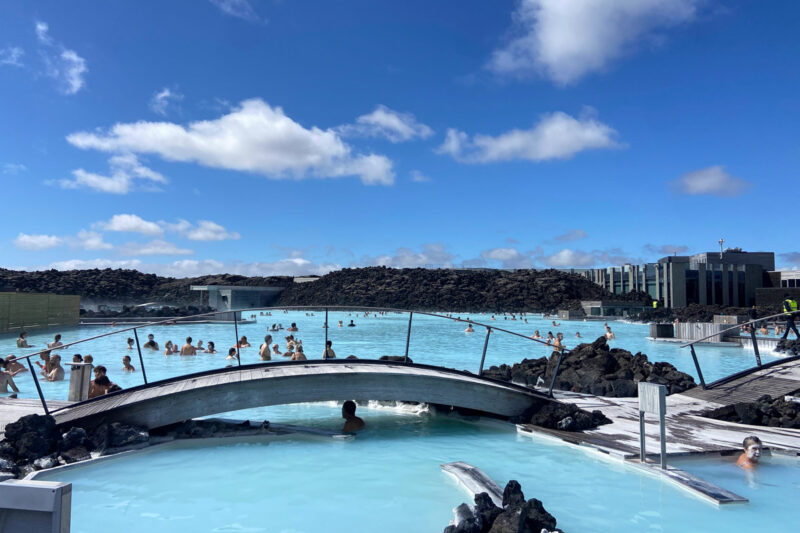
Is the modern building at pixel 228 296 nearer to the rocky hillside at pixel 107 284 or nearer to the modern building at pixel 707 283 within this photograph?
the rocky hillside at pixel 107 284

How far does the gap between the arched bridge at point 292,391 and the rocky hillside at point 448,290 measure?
73.2 meters

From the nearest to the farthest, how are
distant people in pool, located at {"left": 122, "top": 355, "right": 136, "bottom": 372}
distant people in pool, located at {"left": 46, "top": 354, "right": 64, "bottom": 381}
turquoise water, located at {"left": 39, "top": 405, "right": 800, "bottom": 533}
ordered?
turquoise water, located at {"left": 39, "top": 405, "right": 800, "bottom": 533}, distant people in pool, located at {"left": 46, "top": 354, "right": 64, "bottom": 381}, distant people in pool, located at {"left": 122, "top": 355, "right": 136, "bottom": 372}

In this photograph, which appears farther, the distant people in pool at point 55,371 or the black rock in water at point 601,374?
the distant people in pool at point 55,371

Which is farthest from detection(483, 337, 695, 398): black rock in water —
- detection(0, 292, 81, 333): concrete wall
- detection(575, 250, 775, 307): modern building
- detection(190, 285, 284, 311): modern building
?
detection(575, 250, 775, 307): modern building

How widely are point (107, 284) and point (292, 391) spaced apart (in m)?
103

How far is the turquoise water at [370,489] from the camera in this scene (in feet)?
16.6

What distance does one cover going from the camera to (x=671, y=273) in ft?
233

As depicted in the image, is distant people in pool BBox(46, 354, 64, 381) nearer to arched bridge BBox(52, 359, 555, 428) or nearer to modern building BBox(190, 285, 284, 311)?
arched bridge BBox(52, 359, 555, 428)

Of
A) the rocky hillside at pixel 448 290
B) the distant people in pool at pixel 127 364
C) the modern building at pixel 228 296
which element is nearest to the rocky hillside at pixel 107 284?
the rocky hillside at pixel 448 290

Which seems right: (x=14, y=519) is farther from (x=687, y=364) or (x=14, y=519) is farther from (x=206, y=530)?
(x=687, y=364)

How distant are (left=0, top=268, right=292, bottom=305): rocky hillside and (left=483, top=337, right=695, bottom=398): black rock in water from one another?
87.9 metres

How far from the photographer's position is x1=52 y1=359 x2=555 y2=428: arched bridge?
7.28m

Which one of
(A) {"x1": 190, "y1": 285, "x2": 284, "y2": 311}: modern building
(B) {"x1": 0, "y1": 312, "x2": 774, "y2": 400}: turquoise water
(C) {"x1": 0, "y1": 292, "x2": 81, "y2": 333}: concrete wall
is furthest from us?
(A) {"x1": 190, "y1": 285, "x2": 284, "y2": 311}: modern building

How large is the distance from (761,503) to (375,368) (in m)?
5.02
